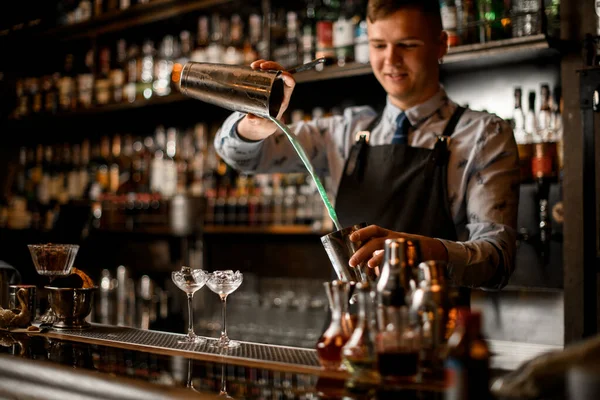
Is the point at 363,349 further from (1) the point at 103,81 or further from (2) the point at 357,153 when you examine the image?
(1) the point at 103,81

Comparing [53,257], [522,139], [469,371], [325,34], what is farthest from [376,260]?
[325,34]

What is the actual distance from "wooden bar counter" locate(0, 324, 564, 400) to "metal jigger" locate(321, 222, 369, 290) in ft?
0.57

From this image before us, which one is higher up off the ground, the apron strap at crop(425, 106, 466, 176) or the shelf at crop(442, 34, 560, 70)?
the shelf at crop(442, 34, 560, 70)

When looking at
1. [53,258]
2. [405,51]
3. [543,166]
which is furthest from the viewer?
[543,166]

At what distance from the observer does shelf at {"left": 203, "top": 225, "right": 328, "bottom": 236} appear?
3.13 meters

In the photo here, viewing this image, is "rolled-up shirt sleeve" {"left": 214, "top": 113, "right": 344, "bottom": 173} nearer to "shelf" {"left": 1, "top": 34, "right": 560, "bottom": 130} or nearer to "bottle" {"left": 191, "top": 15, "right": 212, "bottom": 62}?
"shelf" {"left": 1, "top": 34, "right": 560, "bottom": 130}

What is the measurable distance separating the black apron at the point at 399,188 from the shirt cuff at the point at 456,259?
0.34 meters

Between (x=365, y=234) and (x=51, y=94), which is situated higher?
(x=51, y=94)

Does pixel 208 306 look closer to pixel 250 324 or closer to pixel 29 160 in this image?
pixel 250 324

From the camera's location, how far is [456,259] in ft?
5.40

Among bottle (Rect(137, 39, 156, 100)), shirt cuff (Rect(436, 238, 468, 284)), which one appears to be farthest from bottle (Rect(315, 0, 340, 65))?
shirt cuff (Rect(436, 238, 468, 284))

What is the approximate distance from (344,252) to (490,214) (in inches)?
24.0

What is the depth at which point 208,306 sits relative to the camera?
3695 millimetres

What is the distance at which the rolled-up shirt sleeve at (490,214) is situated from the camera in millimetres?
1693
